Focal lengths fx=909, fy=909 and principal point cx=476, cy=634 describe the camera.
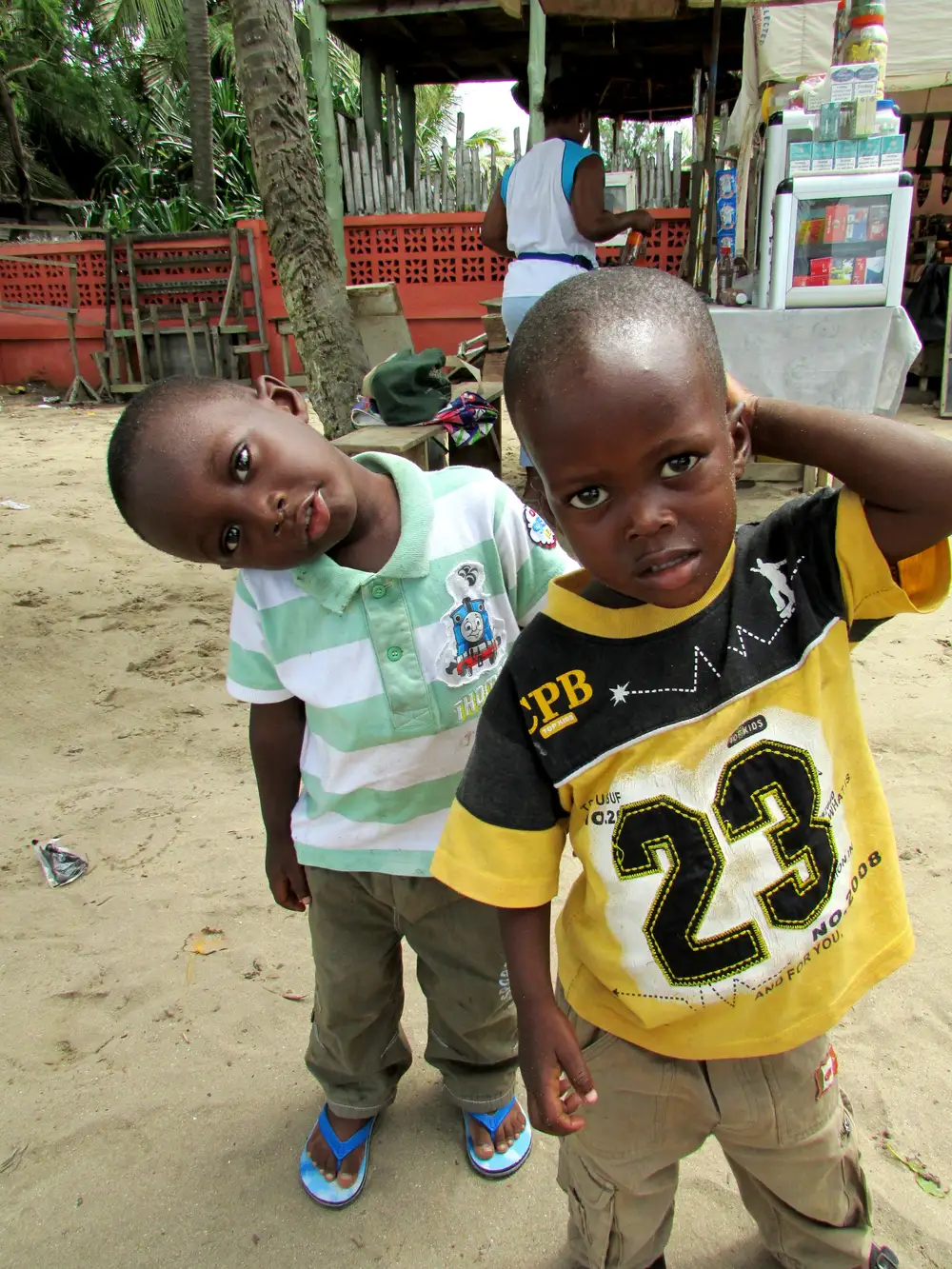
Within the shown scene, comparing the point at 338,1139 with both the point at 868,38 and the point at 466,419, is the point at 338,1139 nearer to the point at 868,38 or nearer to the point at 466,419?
the point at 466,419

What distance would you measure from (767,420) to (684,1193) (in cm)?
129

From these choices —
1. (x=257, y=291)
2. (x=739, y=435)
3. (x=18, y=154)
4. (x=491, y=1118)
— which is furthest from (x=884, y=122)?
(x=18, y=154)

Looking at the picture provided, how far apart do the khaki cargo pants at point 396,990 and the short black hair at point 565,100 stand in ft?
13.4

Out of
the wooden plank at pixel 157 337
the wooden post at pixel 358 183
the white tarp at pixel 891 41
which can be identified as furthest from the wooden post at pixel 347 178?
the white tarp at pixel 891 41

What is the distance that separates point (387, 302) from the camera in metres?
6.22

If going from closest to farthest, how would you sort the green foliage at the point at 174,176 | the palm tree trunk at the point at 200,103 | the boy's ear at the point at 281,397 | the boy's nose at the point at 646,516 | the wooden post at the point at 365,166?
the boy's nose at the point at 646,516 < the boy's ear at the point at 281,397 < the wooden post at the point at 365,166 < the palm tree trunk at the point at 200,103 < the green foliage at the point at 174,176

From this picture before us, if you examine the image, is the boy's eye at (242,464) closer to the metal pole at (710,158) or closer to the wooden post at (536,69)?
the metal pole at (710,158)

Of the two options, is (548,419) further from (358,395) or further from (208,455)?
(358,395)

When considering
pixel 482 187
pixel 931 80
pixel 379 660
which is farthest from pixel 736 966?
pixel 482 187

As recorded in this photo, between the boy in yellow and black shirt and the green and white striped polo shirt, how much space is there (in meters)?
0.30

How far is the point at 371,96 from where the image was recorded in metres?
8.86

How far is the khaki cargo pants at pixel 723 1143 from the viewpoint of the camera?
111cm

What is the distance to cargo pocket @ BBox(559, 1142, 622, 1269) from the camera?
1.19 meters

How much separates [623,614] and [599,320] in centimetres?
31
